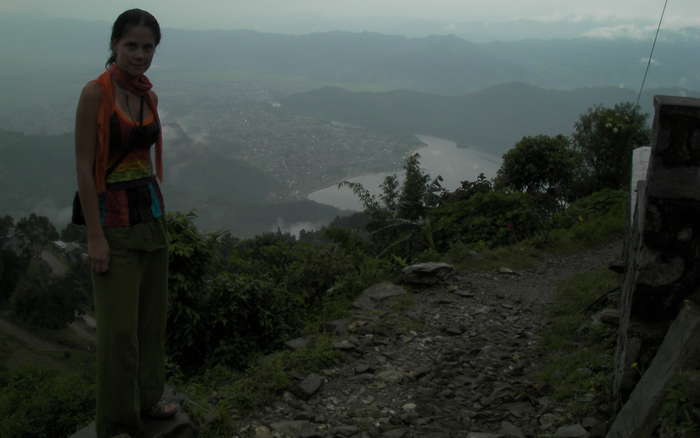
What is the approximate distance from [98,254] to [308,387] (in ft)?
6.52

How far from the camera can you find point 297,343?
4.71 m

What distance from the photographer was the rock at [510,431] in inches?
126

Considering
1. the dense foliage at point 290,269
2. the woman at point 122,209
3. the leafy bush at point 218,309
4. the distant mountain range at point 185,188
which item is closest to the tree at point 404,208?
the dense foliage at point 290,269

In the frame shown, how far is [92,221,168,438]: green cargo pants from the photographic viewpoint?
98.0 inches

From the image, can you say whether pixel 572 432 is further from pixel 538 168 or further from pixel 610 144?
pixel 610 144

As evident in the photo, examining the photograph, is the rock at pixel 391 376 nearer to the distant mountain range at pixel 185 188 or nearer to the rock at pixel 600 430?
the rock at pixel 600 430

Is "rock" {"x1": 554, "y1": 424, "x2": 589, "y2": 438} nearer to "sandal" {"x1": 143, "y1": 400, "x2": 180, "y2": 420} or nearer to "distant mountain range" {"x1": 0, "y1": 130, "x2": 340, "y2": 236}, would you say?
"sandal" {"x1": 143, "y1": 400, "x2": 180, "y2": 420}

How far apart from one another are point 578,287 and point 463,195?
23.3 feet

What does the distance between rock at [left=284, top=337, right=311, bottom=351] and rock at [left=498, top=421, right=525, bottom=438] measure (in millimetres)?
1843

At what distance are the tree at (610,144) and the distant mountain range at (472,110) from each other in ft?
280

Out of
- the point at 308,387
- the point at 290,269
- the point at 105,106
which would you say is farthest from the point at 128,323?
the point at 290,269

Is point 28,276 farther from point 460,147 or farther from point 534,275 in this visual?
point 460,147

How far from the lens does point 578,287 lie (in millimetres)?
6055

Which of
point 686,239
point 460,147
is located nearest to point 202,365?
point 686,239
